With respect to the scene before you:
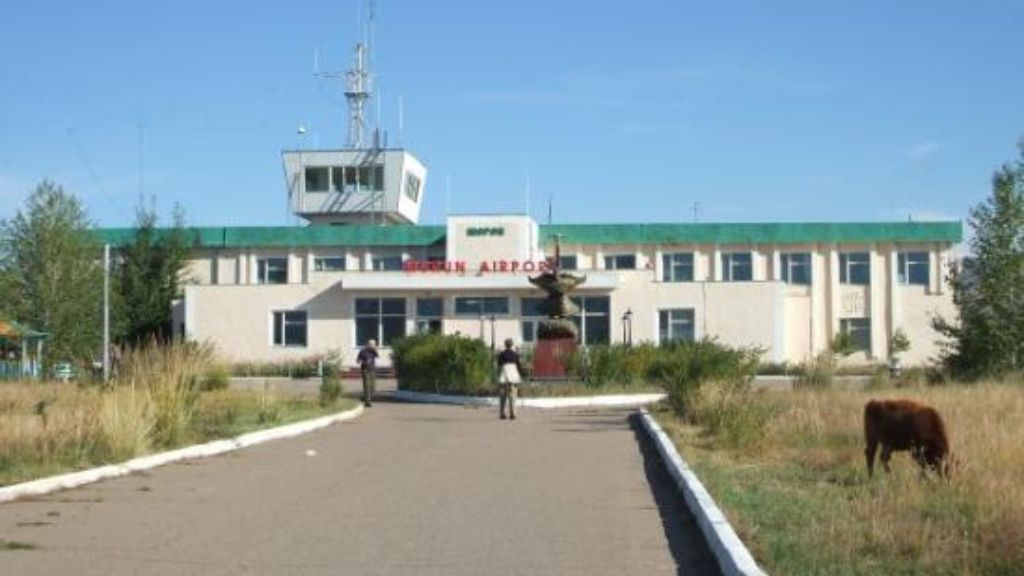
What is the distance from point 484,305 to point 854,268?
1875 cm

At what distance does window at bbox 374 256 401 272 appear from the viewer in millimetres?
67500

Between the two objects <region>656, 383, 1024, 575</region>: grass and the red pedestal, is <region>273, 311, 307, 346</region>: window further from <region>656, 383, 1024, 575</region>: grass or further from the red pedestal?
<region>656, 383, 1024, 575</region>: grass

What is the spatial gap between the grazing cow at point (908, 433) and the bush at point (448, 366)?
23248mm

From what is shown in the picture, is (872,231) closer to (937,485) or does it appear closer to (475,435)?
(475,435)

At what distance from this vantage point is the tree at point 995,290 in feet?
113

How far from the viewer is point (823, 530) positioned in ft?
32.9

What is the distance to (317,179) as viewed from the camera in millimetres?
73812

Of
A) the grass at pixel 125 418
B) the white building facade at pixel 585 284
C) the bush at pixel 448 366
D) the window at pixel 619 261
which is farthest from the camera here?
the window at pixel 619 261

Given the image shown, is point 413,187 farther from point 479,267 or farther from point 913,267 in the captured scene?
point 913,267

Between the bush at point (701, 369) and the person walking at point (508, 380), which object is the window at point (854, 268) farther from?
the person walking at point (508, 380)

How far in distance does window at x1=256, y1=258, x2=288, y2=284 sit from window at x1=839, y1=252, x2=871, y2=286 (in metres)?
27.7

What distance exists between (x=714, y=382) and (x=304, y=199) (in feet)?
166

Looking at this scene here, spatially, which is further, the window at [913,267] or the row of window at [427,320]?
the window at [913,267]

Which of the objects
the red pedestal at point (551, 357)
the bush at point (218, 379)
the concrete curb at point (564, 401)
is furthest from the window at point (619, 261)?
the bush at point (218, 379)
